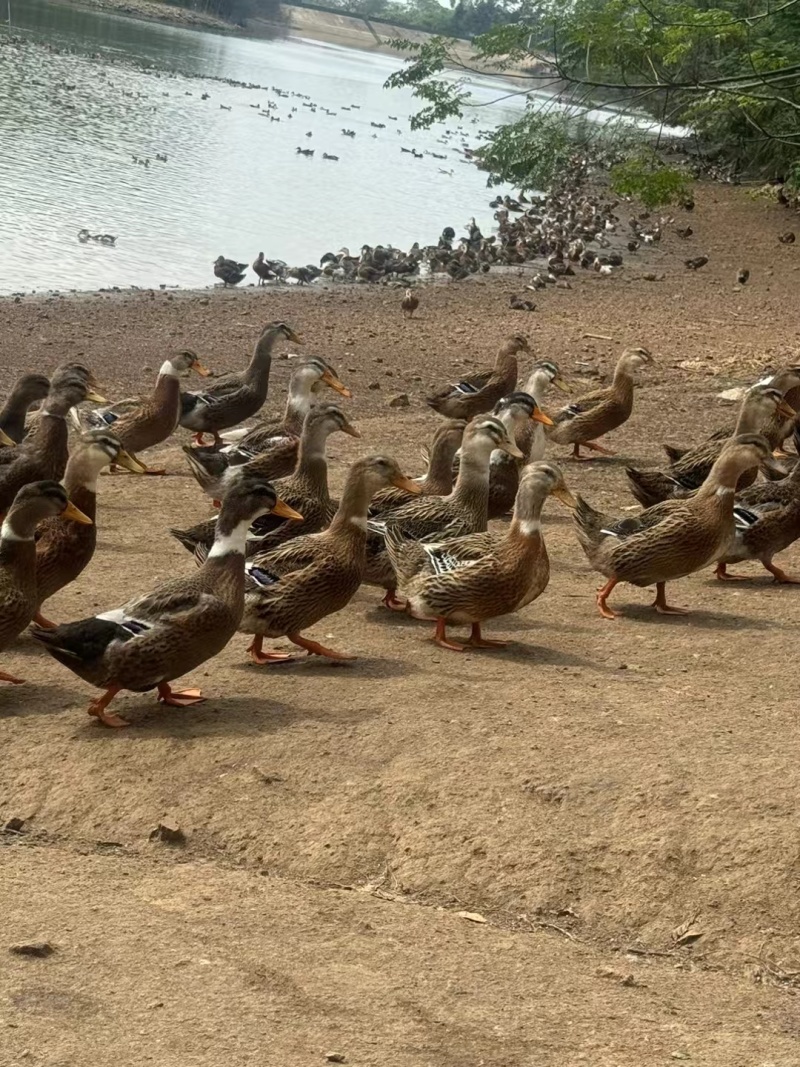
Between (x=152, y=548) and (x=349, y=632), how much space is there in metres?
2.15

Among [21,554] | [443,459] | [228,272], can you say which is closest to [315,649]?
[21,554]

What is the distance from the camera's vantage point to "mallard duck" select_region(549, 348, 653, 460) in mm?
12773

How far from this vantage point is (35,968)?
466 cm

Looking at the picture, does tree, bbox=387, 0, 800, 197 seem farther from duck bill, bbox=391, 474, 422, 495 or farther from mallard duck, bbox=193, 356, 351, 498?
duck bill, bbox=391, 474, 422, 495

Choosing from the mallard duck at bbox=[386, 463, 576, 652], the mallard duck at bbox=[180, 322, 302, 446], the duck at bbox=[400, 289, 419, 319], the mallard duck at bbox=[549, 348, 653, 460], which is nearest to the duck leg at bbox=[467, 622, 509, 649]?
the mallard duck at bbox=[386, 463, 576, 652]

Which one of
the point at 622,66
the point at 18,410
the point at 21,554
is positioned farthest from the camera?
the point at 622,66

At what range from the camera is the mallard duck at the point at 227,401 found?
Answer: 43.1 ft

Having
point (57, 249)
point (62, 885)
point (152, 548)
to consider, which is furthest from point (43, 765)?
point (57, 249)

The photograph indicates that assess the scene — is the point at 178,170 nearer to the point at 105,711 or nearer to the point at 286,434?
the point at 286,434

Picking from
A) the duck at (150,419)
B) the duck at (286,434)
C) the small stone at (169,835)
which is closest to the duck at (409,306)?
the duck at (286,434)

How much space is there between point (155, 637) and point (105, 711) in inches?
16.6

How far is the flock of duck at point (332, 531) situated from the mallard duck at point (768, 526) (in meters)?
0.01

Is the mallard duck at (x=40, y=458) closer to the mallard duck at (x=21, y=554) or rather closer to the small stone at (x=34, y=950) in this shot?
the mallard duck at (x=21, y=554)

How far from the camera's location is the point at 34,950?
4.76m
